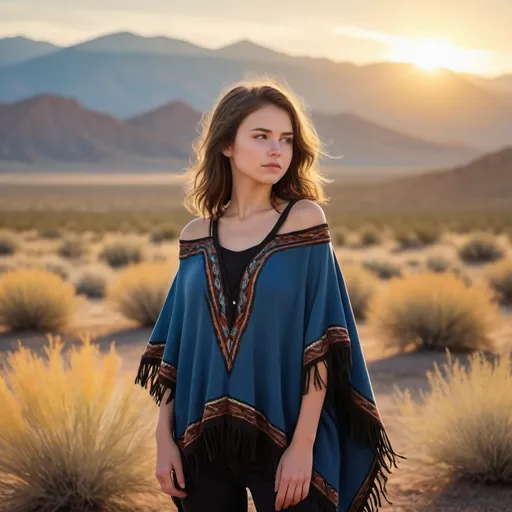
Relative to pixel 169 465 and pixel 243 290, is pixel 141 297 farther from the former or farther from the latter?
pixel 243 290

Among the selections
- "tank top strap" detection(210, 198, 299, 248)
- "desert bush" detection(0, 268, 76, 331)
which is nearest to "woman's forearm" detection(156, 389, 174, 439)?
"tank top strap" detection(210, 198, 299, 248)

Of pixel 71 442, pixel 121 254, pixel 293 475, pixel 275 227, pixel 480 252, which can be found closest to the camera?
pixel 293 475

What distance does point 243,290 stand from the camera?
3.15 metres

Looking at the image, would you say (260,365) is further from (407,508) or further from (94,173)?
(94,173)

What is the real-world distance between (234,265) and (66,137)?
147 metres

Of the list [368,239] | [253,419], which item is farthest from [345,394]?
[368,239]

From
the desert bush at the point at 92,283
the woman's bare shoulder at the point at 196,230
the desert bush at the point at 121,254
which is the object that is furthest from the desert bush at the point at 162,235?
the woman's bare shoulder at the point at 196,230

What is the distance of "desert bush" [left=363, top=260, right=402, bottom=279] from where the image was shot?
2062 cm

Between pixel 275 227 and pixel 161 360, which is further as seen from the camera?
pixel 161 360

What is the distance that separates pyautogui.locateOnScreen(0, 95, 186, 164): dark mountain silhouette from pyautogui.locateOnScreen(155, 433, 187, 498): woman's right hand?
457 feet

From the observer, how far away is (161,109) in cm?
17700

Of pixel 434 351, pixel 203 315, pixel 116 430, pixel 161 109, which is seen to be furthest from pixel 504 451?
pixel 161 109

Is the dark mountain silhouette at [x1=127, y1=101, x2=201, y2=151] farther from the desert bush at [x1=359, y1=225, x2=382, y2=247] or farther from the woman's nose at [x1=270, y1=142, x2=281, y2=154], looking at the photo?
the woman's nose at [x1=270, y1=142, x2=281, y2=154]

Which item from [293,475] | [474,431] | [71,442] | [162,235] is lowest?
[162,235]
